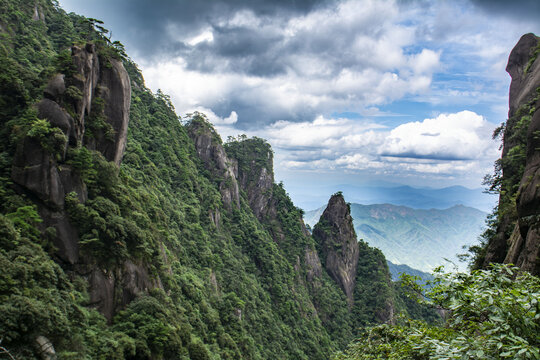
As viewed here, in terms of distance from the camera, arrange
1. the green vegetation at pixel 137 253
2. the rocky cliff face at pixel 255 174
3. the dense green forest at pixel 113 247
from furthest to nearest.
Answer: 1. the rocky cliff face at pixel 255 174
2. the green vegetation at pixel 137 253
3. the dense green forest at pixel 113 247

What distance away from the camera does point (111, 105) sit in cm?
2481

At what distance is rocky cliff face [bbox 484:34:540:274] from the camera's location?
11703mm

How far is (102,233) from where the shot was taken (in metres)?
17.7

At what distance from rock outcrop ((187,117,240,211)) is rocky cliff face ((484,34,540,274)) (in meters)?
51.3

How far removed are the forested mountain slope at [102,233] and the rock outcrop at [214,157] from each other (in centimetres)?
757

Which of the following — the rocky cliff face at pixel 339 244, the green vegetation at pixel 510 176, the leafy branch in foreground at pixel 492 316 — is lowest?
the rocky cliff face at pixel 339 244

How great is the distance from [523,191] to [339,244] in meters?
68.1

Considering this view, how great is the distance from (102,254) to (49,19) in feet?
141

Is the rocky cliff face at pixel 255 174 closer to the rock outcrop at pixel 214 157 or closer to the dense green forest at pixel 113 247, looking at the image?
the rock outcrop at pixel 214 157

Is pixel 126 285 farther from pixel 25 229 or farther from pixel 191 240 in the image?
pixel 191 240

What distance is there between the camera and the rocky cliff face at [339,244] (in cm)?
7756

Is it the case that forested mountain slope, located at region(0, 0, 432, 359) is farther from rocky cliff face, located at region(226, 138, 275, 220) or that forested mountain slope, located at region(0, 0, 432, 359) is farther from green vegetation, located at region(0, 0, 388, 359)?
rocky cliff face, located at region(226, 138, 275, 220)

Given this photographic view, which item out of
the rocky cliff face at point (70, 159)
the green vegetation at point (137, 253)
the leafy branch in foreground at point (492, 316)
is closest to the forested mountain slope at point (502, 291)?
the leafy branch in foreground at point (492, 316)

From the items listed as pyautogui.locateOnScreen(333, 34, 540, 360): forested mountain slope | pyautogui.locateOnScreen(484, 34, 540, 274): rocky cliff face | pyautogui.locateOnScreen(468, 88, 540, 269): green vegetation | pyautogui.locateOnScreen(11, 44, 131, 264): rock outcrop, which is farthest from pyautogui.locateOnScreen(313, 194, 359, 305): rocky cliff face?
pyautogui.locateOnScreen(11, 44, 131, 264): rock outcrop
